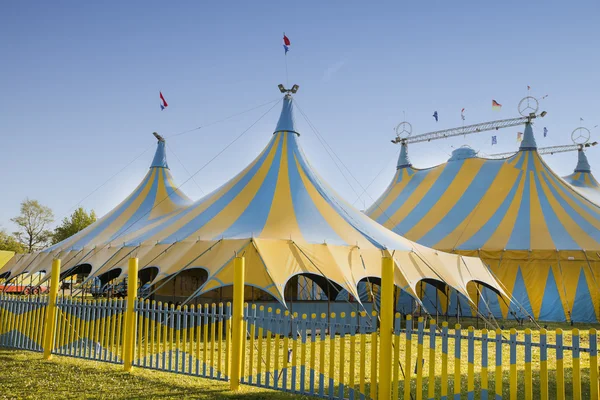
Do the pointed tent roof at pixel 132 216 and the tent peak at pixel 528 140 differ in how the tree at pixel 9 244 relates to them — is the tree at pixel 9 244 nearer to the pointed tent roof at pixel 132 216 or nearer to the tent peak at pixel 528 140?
the pointed tent roof at pixel 132 216

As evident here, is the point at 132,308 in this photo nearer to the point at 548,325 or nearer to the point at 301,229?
the point at 301,229

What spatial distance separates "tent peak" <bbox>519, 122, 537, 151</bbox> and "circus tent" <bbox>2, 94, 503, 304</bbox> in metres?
6.09

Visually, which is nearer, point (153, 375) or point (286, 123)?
point (153, 375)

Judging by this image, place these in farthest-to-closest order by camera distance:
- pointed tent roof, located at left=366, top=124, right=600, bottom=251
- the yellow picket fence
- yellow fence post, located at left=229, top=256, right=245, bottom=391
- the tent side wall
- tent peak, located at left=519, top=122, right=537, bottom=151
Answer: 1. tent peak, located at left=519, top=122, right=537, bottom=151
2. pointed tent roof, located at left=366, top=124, right=600, bottom=251
3. the tent side wall
4. yellow fence post, located at left=229, top=256, right=245, bottom=391
5. the yellow picket fence

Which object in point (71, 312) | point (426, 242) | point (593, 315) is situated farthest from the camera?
point (426, 242)

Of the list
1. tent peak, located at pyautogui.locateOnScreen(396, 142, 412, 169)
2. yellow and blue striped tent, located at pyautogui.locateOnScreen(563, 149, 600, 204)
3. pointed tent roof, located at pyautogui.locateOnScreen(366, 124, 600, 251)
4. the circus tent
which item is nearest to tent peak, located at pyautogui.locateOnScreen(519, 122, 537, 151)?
pointed tent roof, located at pyautogui.locateOnScreen(366, 124, 600, 251)

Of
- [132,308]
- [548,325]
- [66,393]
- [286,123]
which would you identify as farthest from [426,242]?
[66,393]

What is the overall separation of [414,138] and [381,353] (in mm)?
18525

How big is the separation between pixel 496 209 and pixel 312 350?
495 inches

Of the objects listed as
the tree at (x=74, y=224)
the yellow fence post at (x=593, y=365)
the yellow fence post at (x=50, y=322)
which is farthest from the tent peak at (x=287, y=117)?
the tree at (x=74, y=224)

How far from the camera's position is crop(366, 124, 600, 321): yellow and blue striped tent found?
47.6ft

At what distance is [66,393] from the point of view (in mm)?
5812

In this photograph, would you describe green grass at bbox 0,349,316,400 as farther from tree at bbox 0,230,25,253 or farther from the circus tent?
tree at bbox 0,230,25,253

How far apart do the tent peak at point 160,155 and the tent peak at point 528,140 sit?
1129 centimetres
